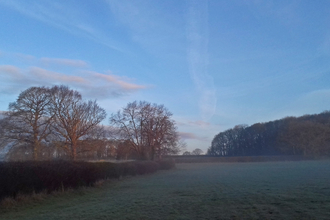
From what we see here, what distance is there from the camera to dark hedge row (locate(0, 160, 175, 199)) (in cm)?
1295

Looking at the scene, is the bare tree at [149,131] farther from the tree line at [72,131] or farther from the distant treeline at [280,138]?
the distant treeline at [280,138]

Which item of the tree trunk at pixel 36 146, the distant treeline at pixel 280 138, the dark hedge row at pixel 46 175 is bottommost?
the dark hedge row at pixel 46 175

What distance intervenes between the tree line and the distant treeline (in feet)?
130

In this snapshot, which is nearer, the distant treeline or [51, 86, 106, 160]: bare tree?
[51, 86, 106, 160]: bare tree

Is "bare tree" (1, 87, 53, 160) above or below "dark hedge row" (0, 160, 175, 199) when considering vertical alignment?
above

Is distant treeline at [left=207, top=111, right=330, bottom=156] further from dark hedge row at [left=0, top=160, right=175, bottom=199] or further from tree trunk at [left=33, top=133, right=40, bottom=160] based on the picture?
tree trunk at [left=33, top=133, right=40, bottom=160]

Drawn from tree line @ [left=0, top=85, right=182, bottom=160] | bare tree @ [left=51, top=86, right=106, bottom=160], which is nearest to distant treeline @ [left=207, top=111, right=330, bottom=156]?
tree line @ [left=0, top=85, right=182, bottom=160]

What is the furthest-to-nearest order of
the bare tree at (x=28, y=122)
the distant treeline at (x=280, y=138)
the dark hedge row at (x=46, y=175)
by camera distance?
the distant treeline at (x=280, y=138), the bare tree at (x=28, y=122), the dark hedge row at (x=46, y=175)

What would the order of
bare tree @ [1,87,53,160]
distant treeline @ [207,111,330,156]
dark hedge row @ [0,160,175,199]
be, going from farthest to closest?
distant treeline @ [207,111,330,156] < bare tree @ [1,87,53,160] < dark hedge row @ [0,160,175,199]

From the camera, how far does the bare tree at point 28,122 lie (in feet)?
94.4

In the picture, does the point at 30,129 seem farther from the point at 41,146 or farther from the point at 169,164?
the point at 169,164

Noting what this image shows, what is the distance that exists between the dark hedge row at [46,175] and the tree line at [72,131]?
27.9ft

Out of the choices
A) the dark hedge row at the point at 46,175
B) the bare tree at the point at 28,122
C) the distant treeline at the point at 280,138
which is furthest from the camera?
the distant treeline at the point at 280,138

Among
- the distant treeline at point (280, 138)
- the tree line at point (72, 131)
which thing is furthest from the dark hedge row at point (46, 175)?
the distant treeline at point (280, 138)
